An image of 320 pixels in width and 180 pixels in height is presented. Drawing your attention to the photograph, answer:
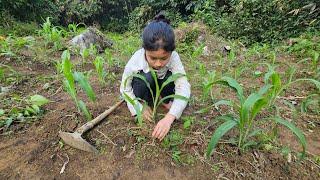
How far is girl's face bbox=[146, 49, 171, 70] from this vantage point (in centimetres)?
188

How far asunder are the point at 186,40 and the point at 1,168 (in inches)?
157

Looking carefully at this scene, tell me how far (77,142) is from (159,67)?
717mm

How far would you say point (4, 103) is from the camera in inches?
90.1

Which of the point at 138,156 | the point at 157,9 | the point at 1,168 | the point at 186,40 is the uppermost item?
the point at 1,168

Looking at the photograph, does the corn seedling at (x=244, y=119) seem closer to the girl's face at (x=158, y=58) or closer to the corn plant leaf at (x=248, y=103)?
the corn plant leaf at (x=248, y=103)

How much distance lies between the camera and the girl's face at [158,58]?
6.16ft

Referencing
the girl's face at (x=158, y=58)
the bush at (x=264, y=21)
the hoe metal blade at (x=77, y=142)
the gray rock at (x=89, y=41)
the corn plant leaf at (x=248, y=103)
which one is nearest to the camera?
the corn plant leaf at (x=248, y=103)

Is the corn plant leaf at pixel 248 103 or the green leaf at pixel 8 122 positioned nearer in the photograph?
the corn plant leaf at pixel 248 103

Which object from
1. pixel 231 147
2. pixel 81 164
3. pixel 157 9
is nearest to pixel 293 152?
pixel 231 147

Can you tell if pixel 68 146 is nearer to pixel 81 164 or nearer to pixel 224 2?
pixel 81 164

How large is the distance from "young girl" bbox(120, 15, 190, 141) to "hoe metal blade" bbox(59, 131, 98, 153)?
39 cm

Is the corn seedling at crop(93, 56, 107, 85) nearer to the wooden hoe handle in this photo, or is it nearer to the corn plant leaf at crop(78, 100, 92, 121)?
the wooden hoe handle

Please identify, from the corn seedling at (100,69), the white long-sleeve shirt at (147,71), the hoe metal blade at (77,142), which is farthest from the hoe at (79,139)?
the corn seedling at (100,69)

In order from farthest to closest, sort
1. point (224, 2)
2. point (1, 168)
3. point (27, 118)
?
1. point (224, 2)
2. point (27, 118)
3. point (1, 168)
